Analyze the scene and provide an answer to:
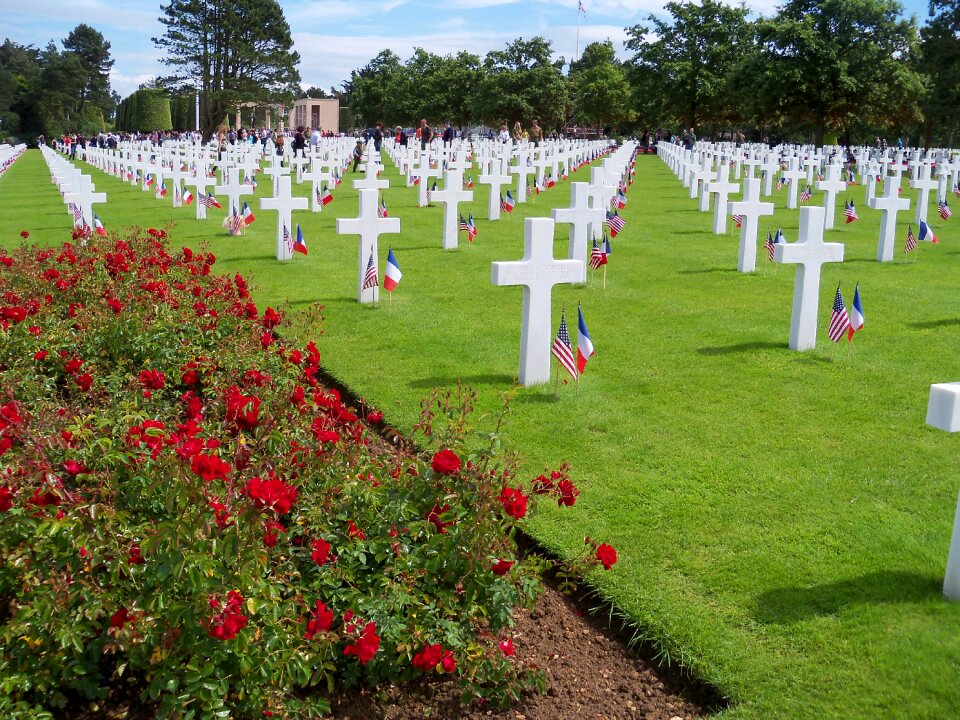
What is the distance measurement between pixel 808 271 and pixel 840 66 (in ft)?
140

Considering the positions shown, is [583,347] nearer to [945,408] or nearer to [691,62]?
[945,408]

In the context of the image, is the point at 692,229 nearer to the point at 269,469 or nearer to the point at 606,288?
the point at 606,288

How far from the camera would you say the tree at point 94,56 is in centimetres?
10512

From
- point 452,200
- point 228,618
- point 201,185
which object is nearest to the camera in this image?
point 228,618

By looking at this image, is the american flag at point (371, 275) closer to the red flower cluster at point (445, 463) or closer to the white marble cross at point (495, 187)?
the red flower cluster at point (445, 463)

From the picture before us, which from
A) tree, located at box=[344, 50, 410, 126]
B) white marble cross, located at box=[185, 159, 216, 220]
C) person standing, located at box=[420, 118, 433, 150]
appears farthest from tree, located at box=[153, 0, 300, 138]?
white marble cross, located at box=[185, 159, 216, 220]

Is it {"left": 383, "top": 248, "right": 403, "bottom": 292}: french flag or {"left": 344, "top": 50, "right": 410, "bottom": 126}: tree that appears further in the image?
{"left": 344, "top": 50, "right": 410, "bottom": 126}: tree

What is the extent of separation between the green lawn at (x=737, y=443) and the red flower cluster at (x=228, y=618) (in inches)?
70.0

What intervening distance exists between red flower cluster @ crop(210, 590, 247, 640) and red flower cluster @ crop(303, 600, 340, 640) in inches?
9.1

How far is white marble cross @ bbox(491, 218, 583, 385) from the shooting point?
7207 millimetres

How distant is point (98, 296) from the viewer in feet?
26.3

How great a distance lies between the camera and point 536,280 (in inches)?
286

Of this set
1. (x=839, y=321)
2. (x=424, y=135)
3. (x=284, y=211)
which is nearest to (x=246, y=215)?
(x=284, y=211)

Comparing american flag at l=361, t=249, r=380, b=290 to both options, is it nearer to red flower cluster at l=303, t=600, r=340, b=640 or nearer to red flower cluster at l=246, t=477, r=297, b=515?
red flower cluster at l=303, t=600, r=340, b=640
